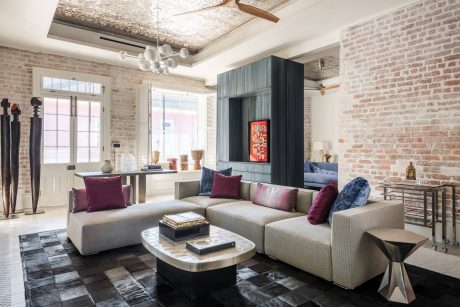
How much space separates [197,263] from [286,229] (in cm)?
115

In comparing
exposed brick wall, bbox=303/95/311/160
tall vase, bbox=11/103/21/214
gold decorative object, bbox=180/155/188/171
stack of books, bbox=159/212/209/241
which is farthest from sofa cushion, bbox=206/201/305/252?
exposed brick wall, bbox=303/95/311/160

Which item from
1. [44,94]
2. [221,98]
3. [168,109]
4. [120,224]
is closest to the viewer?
[120,224]

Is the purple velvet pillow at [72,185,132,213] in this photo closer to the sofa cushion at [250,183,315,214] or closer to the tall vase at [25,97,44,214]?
the tall vase at [25,97,44,214]

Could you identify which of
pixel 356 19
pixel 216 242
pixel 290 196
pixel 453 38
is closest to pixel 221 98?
pixel 356 19

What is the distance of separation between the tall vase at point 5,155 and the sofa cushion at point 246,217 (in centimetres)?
364

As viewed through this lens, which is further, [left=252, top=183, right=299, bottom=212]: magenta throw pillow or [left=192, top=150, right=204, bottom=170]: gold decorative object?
[left=192, top=150, right=204, bottom=170]: gold decorative object

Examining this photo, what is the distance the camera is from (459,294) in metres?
2.38

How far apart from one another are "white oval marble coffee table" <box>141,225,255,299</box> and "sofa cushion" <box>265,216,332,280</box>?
0.56 metres

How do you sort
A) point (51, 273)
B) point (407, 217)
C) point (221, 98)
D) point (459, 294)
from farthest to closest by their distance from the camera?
point (221, 98) < point (407, 217) < point (51, 273) < point (459, 294)

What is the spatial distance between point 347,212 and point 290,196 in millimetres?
1183

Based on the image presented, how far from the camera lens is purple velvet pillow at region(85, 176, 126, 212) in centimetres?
364

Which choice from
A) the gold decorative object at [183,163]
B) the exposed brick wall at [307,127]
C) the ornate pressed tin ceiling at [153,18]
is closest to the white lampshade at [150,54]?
the ornate pressed tin ceiling at [153,18]

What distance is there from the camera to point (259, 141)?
6086 mm

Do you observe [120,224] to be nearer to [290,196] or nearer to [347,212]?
[290,196]
